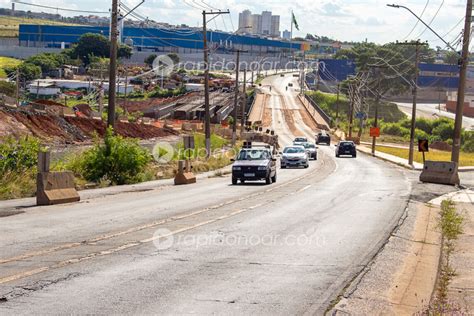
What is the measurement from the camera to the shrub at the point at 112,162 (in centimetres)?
3506

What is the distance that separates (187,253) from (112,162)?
68.9 ft

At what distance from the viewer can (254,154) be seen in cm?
4009

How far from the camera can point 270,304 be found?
1055 centimetres

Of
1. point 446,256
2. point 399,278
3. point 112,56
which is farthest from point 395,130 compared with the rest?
point 399,278

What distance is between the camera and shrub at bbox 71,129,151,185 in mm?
35062

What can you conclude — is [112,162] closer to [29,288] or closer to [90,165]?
[90,165]

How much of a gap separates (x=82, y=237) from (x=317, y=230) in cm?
585

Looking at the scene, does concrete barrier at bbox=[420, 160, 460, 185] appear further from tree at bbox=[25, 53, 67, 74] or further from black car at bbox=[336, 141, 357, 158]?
tree at bbox=[25, 53, 67, 74]

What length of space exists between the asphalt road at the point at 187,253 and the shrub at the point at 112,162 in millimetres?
6475

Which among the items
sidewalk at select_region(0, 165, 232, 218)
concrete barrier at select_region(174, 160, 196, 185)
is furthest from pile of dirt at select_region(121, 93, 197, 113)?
concrete barrier at select_region(174, 160, 196, 185)

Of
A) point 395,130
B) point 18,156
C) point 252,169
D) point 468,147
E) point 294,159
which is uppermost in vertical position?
point 18,156

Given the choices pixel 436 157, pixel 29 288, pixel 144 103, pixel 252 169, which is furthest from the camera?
pixel 144 103

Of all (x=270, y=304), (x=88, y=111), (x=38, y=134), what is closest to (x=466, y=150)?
(x=88, y=111)

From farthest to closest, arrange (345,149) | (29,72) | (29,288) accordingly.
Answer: (29,72), (345,149), (29,288)
